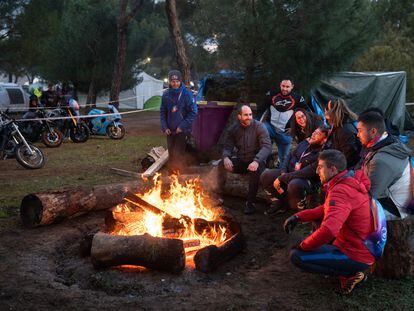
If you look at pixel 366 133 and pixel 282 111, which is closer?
pixel 366 133

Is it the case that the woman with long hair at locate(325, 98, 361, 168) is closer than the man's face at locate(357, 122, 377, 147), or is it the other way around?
the man's face at locate(357, 122, 377, 147)

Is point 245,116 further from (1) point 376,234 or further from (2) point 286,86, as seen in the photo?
(1) point 376,234

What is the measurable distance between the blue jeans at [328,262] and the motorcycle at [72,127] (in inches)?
430

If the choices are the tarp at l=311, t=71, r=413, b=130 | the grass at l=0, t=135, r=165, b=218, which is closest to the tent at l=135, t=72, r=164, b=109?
the grass at l=0, t=135, r=165, b=218

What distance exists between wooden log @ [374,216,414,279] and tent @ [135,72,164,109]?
26.3 m

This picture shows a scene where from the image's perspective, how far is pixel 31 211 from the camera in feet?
18.1

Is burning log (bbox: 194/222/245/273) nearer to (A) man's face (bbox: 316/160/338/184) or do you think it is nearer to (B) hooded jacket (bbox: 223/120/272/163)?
(A) man's face (bbox: 316/160/338/184)

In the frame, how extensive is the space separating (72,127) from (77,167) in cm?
458

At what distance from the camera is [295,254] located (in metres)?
3.79

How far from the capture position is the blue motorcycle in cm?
1473

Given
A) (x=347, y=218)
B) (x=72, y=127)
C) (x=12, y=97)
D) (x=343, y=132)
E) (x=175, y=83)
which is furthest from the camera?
(x=12, y=97)

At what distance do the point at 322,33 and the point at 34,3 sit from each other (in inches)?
594

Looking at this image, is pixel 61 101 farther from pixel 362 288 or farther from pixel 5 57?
pixel 362 288

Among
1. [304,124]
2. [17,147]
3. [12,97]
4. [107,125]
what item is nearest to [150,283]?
[304,124]
